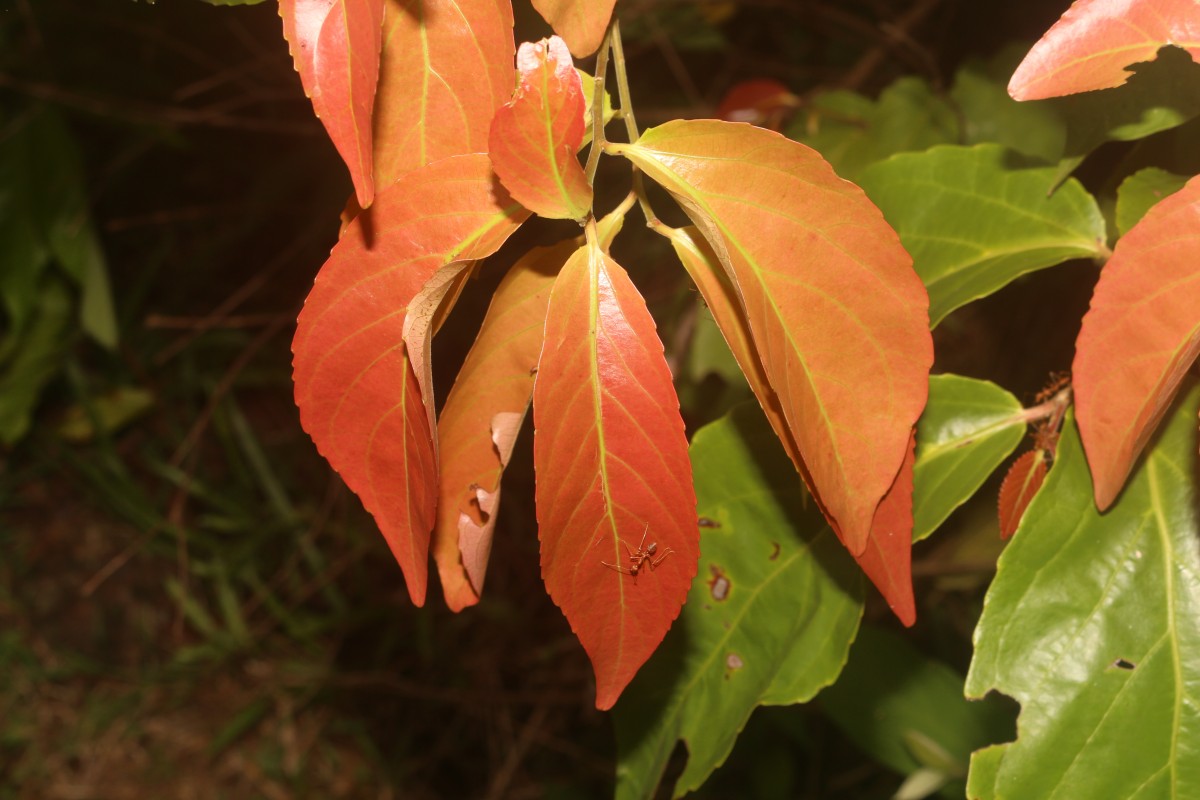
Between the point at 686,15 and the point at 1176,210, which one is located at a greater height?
the point at 1176,210

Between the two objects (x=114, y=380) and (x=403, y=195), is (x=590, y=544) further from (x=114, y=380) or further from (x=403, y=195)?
(x=114, y=380)

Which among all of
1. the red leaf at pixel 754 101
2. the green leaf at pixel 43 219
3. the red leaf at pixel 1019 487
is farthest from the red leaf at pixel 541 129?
the green leaf at pixel 43 219

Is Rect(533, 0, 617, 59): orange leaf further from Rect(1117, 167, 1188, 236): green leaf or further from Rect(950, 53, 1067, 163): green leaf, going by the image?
Rect(950, 53, 1067, 163): green leaf

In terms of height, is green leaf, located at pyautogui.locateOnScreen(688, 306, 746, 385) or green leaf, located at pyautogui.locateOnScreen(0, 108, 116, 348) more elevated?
green leaf, located at pyautogui.locateOnScreen(688, 306, 746, 385)

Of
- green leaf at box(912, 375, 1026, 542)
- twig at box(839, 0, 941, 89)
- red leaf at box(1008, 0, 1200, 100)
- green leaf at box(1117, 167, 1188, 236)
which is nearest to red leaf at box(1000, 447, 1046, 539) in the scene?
green leaf at box(912, 375, 1026, 542)

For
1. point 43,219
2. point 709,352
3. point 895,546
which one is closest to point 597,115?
point 895,546

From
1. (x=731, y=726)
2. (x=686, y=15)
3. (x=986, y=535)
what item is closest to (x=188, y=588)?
(x=686, y=15)
